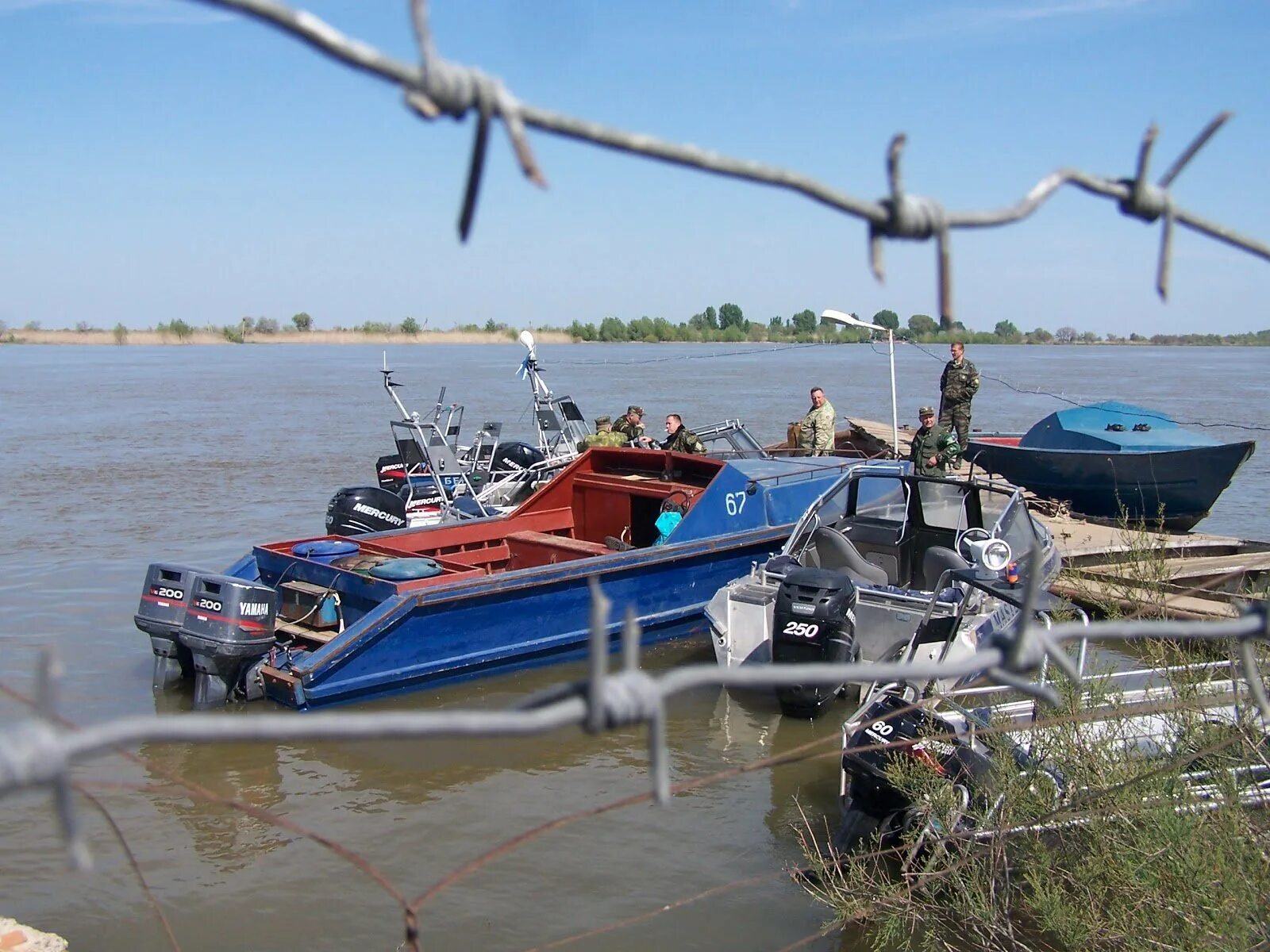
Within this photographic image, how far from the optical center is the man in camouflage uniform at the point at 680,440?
516 inches

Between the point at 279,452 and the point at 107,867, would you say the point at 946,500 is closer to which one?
the point at 107,867

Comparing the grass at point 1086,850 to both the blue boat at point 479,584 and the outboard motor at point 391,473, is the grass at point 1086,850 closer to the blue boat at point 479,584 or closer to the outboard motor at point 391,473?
the blue boat at point 479,584

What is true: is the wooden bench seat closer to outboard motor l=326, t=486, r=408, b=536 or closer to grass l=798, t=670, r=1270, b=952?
outboard motor l=326, t=486, r=408, b=536

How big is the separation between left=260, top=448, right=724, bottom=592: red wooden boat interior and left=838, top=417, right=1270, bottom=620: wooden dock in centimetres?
300

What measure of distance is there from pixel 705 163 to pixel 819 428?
14267 mm

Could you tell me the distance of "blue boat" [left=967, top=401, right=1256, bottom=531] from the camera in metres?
15.3

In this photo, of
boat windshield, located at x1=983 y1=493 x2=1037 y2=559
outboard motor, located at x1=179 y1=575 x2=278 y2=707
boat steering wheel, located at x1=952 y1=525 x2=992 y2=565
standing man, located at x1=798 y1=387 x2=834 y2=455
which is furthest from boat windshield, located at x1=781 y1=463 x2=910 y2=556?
standing man, located at x1=798 y1=387 x2=834 y2=455

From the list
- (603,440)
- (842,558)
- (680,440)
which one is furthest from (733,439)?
(842,558)

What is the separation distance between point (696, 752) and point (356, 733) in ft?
24.0

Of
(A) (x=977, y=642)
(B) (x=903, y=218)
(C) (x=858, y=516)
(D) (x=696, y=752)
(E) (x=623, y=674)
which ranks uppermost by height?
(B) (x=903, y=218)

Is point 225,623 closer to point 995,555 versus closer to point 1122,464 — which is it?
point 995,555

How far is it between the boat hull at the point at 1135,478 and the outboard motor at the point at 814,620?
8.08m

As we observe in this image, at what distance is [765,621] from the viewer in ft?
28.7

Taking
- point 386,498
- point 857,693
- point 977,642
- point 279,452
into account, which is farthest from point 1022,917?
point 279,452
